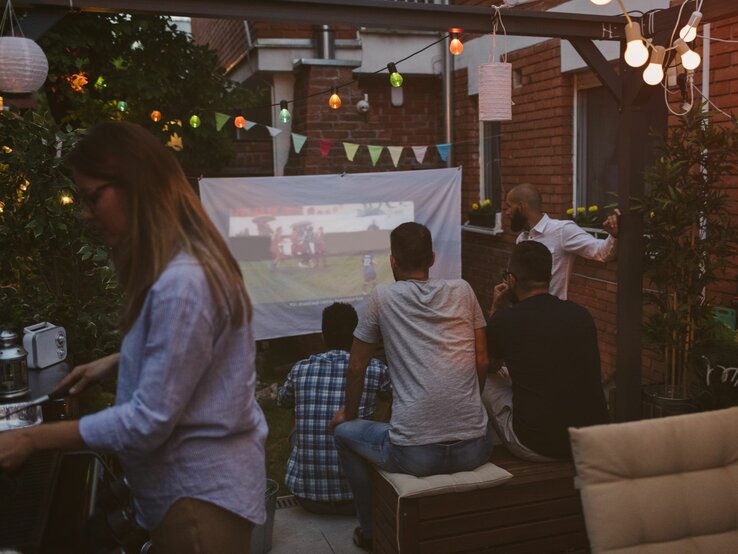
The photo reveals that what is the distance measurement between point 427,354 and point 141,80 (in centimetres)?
475

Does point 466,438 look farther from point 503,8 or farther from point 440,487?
point 503,8

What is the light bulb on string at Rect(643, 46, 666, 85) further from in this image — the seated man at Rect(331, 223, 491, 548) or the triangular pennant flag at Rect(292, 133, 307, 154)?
the triangular pennant flag at Rect(292, 133, 307, 154)

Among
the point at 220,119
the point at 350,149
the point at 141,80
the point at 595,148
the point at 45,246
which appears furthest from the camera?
the point at 350,149

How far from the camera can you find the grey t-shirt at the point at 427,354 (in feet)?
11.1

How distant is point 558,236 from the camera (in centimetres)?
530

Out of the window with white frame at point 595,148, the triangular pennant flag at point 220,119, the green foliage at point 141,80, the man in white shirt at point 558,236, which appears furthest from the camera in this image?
the triangular pennant flag at point 220,119

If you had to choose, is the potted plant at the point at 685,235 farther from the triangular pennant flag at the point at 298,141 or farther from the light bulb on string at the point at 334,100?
the triangular pennant flag at the point at 298,141

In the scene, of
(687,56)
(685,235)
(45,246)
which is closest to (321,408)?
(45,246)

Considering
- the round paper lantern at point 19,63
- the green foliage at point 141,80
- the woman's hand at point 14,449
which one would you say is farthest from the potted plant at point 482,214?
the woman's hand at point 14,449

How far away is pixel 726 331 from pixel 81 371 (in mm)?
3925

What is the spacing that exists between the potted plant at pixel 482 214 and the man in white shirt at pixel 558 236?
124 inches

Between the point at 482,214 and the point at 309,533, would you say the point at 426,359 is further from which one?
the point at 482,214

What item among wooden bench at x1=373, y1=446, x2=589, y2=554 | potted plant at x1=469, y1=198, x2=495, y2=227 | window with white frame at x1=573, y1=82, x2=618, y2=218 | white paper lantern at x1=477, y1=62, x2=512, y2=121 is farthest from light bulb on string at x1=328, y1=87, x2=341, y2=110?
wooden bench at x1=373, y1=446, x2=589, y2=554

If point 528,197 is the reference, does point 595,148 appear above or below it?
above
